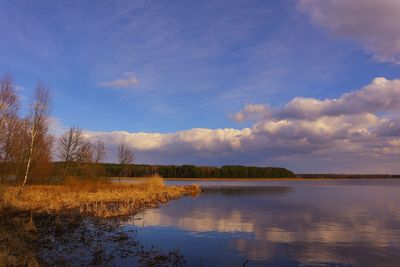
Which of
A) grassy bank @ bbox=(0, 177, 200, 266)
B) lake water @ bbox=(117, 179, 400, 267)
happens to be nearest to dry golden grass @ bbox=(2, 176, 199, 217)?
grassy bank @ bbox=(0, 177, 200, 266)

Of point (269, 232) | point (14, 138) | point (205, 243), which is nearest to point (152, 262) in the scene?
point (205, 243)

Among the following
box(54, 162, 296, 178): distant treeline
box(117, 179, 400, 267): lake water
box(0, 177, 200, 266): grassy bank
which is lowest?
box(117, 179, 400, 267): lake water

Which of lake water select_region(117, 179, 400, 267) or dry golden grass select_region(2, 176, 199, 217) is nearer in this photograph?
lake water select_region(117, 179, 400, 267)

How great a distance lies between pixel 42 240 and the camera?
14852 mm

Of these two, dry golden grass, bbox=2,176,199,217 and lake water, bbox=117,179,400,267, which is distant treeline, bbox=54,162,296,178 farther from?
lake water, bbox=117,179,400,267

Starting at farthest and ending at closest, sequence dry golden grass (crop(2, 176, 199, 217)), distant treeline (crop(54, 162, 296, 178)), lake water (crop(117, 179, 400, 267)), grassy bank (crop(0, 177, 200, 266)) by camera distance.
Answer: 1. distant treeline (crop(54, 162, 296, 178))
2. dry golden grass (crop(2, 176, 199, 217))
3. lake water (crop(117, 179, 400, 267))
4. grassy bank (crop(0, 177, 200, 266))

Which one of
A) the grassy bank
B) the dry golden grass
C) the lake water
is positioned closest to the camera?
the grassy bank

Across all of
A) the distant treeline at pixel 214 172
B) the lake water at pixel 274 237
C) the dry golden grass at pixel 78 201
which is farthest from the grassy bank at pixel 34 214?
the distant treeline at pixel 214 172

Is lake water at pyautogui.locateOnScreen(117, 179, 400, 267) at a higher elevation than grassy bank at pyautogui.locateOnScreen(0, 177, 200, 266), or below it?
below

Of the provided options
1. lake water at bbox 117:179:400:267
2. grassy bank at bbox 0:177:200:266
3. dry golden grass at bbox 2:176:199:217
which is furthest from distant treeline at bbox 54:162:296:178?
lake water at bbox 117:179:400:267

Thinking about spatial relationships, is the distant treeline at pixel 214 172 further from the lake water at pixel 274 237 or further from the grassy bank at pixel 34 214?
the lake water at pixel 274 237

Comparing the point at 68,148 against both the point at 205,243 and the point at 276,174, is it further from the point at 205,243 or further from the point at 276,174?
the point at 276,174

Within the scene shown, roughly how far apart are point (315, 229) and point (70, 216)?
13.1m

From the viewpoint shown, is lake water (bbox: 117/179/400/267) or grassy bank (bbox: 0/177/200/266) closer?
grassy bank (bbox: 0/177/200/266)
